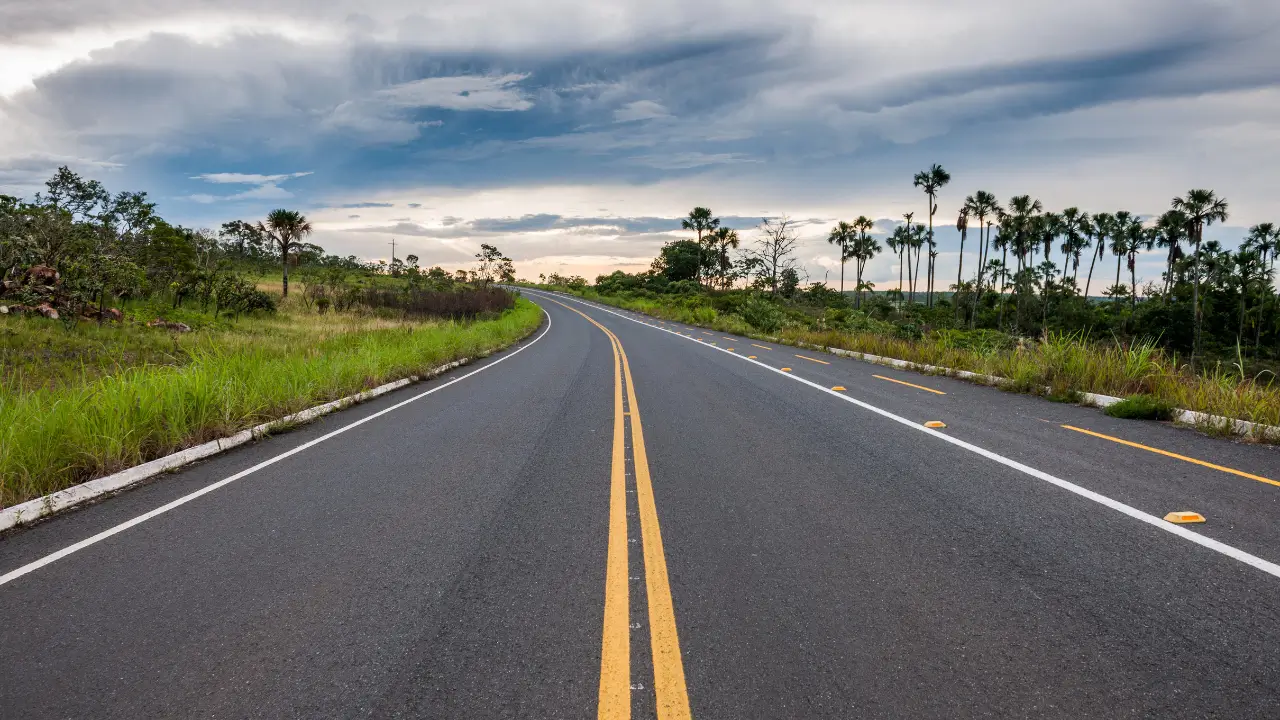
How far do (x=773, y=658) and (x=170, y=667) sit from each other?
2720 mm

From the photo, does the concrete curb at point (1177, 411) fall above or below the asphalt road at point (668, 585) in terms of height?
above

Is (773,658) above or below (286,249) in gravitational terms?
below

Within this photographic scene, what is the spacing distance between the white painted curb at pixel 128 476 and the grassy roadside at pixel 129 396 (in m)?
0.15

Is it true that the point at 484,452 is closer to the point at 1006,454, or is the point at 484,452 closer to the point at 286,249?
the point at 1006,454

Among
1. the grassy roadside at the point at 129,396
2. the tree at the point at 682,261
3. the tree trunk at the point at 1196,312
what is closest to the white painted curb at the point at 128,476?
the grassy roadside at the point at 129,396

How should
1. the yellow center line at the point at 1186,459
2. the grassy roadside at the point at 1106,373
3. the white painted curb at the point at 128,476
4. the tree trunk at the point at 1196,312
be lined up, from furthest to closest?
the tree trunk at the point at 1196,312 → the grassy roadside at the point at 1106,373 → the yellow center line at the point at 1186,459 → the white painted curb at the point at 128,476

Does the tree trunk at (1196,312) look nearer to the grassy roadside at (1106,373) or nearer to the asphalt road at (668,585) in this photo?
the grassy roadside at (1106,373)

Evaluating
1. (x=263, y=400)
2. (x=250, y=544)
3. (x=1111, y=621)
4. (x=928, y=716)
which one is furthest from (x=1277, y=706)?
(x=263, y=400)

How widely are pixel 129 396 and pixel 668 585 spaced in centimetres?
648

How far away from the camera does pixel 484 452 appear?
680 cm

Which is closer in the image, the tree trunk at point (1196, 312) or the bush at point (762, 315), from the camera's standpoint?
the bush at point (762, 315)

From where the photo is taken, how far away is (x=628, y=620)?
10.5 feet

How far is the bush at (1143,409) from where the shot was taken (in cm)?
804

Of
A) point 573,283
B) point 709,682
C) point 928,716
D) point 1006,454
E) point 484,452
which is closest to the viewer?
point 928,716
